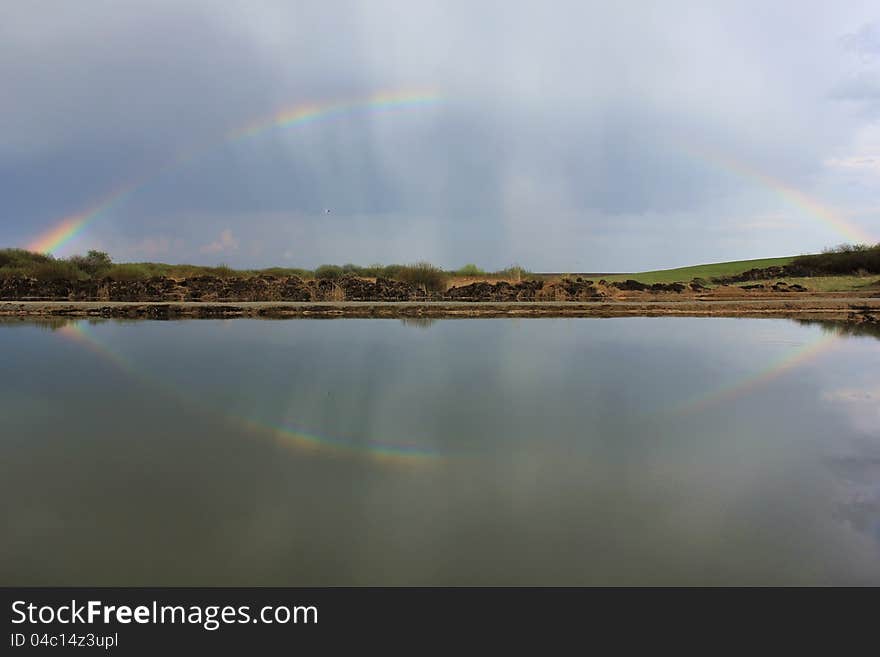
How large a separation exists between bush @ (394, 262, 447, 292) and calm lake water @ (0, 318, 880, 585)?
2265cm

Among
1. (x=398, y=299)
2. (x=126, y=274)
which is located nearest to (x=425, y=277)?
(x=398, y=299)

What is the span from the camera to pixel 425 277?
109 ft

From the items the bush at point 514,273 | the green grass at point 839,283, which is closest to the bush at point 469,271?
the bush at point 514,273

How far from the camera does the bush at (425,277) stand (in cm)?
3288

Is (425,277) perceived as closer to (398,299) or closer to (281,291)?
(398,299)

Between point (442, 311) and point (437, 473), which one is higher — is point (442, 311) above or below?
above

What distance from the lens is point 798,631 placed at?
282 cm

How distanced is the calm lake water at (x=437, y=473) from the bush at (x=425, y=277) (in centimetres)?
2265

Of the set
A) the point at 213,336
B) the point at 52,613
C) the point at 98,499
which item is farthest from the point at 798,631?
the point at 213,336

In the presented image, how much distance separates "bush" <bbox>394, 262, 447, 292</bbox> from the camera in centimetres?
3288

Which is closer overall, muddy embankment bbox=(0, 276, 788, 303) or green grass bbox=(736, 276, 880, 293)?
muddy embankment bbox=(0, 276, 788, 303)

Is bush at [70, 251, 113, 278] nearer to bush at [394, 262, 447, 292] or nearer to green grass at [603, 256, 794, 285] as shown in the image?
bush at [394, 262, 447, 292]

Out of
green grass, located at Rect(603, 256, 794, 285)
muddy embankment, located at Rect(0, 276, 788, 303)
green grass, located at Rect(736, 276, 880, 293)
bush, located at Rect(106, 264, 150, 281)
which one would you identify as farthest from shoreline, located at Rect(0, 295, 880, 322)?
green grass, located at Rect(603, 256, 794, 285)

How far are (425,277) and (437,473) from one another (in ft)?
94.5
